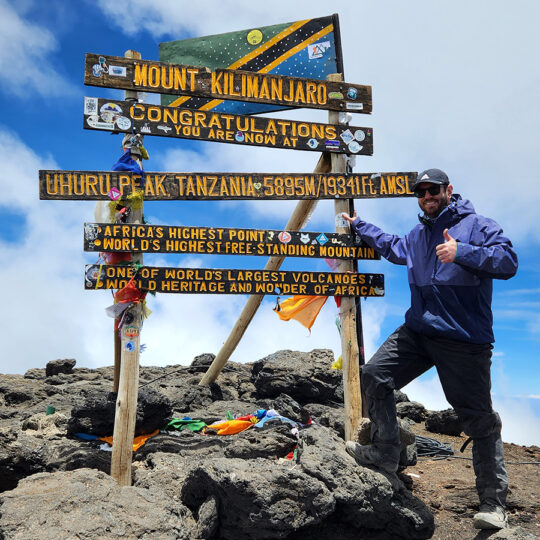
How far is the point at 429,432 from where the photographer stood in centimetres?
1122

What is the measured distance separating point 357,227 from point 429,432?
18.4 feet

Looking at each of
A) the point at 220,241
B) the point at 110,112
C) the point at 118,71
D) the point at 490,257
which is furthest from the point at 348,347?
the point at 118,71

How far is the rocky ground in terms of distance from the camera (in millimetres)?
4832

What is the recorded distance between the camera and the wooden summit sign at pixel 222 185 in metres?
6.80

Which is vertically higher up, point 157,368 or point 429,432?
point 157,368

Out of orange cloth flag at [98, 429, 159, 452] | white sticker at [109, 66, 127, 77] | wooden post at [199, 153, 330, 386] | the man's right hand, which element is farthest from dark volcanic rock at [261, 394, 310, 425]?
white sticker at [109, 66, 127, 77]

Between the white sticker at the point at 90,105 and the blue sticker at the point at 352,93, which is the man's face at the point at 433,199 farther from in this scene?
the white sticker at the point at 90,105

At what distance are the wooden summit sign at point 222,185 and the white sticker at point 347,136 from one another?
19.1 inches

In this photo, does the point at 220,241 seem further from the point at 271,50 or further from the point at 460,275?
the point at 271,50

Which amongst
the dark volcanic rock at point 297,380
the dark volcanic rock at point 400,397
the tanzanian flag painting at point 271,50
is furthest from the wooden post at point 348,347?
the dark volcanic rock at point 400,397

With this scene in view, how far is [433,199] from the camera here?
6172 millimetres

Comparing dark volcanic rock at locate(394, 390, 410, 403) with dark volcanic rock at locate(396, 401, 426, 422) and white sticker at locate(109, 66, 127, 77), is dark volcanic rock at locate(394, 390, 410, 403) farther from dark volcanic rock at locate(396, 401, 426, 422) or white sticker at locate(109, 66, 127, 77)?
white sticker at locate(109, 66, 127, 77)

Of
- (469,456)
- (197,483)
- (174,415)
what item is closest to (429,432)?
(469,456)

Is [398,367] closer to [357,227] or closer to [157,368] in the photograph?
[357,227]
